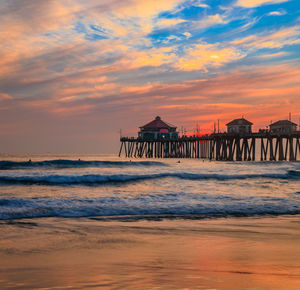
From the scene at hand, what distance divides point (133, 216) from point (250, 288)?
634 cm

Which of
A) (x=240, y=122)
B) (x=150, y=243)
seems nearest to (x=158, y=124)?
(x=240, y=122)

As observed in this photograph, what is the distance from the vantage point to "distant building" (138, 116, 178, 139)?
318ft

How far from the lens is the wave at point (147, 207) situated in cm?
1036

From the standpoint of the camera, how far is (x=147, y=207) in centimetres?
1143

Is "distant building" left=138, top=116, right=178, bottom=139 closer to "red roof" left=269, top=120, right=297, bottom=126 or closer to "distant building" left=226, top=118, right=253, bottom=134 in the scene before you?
"distant building" left=226, top=118, right=253, bottom=134

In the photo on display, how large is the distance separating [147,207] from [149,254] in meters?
5.64

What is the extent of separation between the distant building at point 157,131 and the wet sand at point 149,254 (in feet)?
289

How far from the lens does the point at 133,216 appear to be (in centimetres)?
1020

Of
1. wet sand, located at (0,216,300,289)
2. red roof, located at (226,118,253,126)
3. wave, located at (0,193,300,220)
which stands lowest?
wave, located at (0,193,300,220)

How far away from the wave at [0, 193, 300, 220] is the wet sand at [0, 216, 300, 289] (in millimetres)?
1277

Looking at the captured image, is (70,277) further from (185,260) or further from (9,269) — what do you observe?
(185,260)

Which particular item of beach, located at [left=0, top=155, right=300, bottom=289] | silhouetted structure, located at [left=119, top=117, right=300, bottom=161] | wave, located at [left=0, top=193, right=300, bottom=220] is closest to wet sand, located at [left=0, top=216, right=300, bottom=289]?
beach, located at [left=0, top=155, right=300, bottom=289]

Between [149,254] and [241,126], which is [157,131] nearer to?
[241,126]

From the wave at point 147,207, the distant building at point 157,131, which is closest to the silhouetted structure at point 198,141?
the distant building at point 157,131
